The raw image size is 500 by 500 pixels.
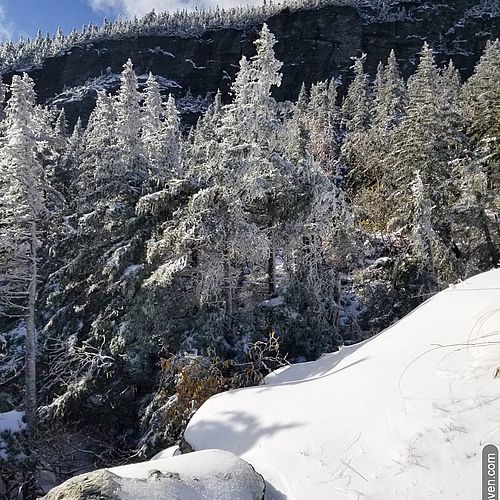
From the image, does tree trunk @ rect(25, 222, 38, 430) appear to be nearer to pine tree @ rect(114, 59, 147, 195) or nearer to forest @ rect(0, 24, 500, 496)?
forest @ rect(0, 24, 500, 496)

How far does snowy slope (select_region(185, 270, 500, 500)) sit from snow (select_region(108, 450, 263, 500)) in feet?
1.48

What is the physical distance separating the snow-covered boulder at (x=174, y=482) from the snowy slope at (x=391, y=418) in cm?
47

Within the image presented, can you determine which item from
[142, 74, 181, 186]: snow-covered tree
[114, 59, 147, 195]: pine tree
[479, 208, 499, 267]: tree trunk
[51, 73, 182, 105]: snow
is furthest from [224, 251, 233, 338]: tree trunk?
[51, 73, 182, 105]: snow

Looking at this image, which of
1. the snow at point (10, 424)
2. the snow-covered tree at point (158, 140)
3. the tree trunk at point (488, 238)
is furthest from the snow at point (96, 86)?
the snow at point (10, 424)

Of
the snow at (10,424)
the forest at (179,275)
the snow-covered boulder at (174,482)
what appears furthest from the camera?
the snow at (10,424)

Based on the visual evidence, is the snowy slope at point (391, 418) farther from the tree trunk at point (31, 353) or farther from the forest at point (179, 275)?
the tree trunk at point (31, 353)

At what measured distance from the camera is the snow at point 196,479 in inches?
171

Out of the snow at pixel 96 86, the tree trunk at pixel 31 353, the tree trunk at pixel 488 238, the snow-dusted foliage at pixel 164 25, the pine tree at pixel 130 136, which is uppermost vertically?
the snow-dusted foliage at pixel 164 25

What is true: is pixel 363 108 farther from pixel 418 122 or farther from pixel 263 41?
pixel 263 41

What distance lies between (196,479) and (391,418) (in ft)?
7.52

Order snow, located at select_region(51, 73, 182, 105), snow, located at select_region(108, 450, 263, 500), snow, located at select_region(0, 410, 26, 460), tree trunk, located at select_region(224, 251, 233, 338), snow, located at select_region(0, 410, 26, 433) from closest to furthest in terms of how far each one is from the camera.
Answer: snow, located at select_region(108, 450, 263, 500) → snow, located at select_region(0, 410, 26, 460) → snow, located at select_region(0, 410, 26, 433) → tree trunk, located at select_region(224, 251, 233, 338) → snow, located at select_region(51, 73, 182, 105)

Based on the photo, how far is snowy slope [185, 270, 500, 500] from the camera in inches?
175

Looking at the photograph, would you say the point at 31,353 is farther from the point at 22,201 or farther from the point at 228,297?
the point at 228,297

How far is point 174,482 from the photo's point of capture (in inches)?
177
